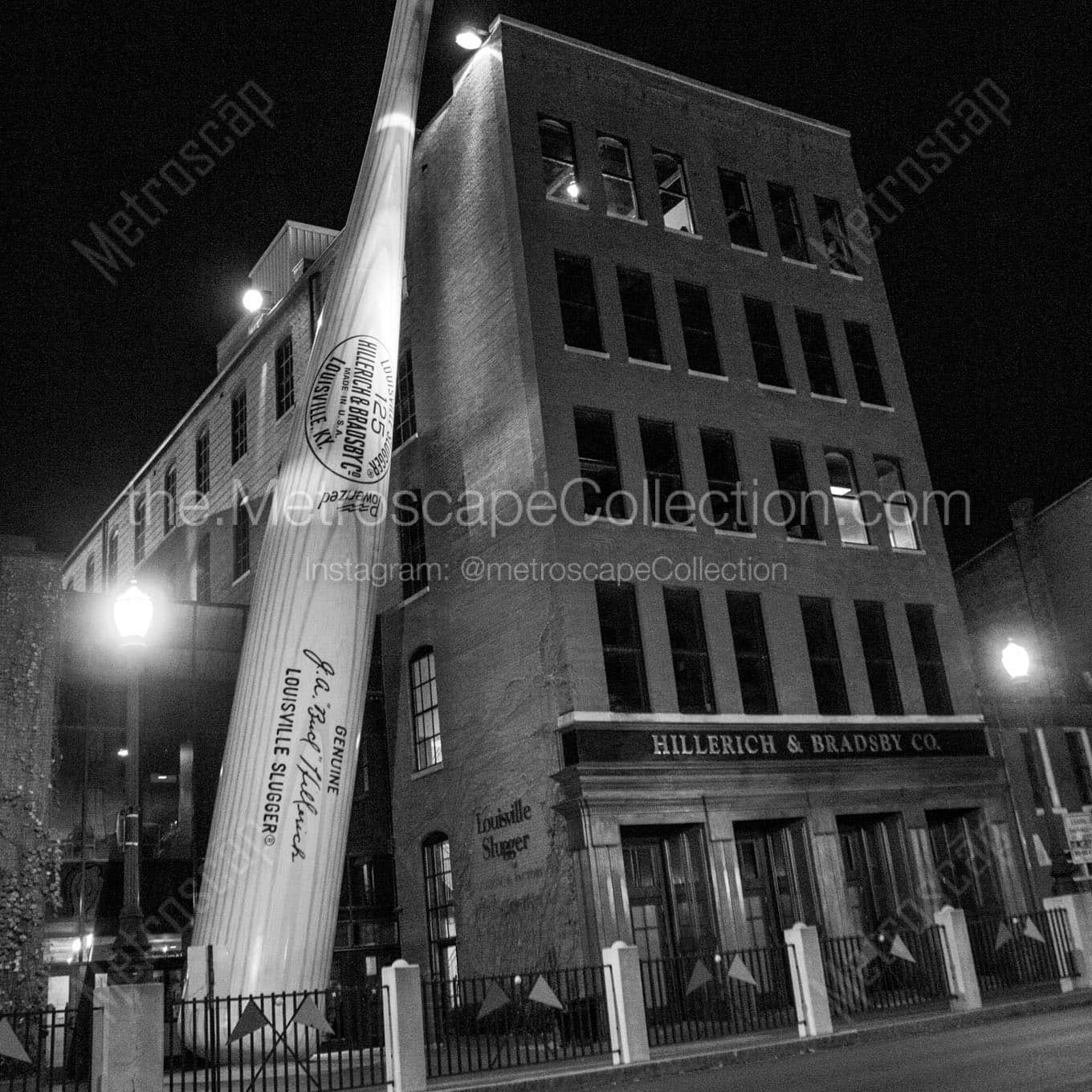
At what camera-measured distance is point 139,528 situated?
4175 centimetres

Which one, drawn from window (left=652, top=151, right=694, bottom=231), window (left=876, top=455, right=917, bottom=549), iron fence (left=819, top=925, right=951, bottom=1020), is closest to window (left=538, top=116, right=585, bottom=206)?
window (left=652, top=151, right=694, bottom=231)

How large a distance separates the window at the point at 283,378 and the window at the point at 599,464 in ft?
35.5

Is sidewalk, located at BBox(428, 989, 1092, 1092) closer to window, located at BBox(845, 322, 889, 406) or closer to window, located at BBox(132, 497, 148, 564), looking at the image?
window, located at BBox(845, 322, 889, 406)

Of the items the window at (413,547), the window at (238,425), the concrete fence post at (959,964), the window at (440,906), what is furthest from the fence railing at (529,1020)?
the window at (238,425)

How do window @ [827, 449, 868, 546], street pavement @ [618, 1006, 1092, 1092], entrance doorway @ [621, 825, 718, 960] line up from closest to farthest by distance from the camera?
street pavement @ [618, 1006, 1092, 1092] → entrance doorway @ [621, 825, 718, 960] → window @ [827, 449, 868, 546]

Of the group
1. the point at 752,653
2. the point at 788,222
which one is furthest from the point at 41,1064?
the point at 788,222

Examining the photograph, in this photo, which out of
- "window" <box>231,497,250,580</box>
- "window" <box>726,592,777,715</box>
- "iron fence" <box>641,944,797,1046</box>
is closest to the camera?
"iron fence" <box>641,944,797,1046</box>

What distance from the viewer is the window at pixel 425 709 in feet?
86.5

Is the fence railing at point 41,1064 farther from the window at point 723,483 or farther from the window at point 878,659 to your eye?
the window at point 878,659

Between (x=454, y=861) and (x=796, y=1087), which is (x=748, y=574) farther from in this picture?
(x=796, y=1087)

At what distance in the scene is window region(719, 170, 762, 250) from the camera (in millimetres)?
29562

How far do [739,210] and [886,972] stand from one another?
17.7m

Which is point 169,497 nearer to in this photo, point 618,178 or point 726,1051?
point 618,178

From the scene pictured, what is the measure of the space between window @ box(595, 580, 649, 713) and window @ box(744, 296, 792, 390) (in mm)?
7238
